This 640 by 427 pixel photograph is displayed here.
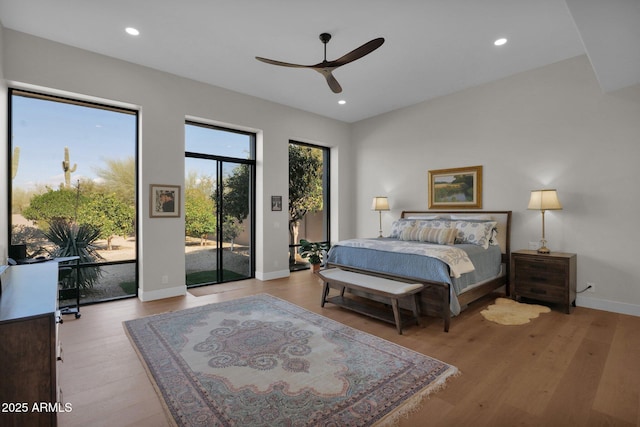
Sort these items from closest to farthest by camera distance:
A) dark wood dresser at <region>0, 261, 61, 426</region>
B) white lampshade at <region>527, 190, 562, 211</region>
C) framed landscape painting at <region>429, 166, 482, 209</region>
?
dark wood dresser at <region>0, 261, 61, 426</region>, white lampshade at <region>527, 190, 562, 211</region>, framed landscape painting at <region>429, 166, 482, 209</region>

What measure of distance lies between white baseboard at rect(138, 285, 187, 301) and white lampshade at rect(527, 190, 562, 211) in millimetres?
4991

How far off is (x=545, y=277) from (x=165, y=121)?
217 inches

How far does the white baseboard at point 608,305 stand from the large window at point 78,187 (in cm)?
607

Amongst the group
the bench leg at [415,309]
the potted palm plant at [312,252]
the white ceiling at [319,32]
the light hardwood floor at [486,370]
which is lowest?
the light hardwood floor at [486,370]

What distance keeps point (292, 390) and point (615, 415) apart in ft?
6.57

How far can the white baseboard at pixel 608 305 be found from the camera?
356 cm

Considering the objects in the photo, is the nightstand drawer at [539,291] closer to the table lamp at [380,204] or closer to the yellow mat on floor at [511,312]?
the yellow mat on floor at [511,312]

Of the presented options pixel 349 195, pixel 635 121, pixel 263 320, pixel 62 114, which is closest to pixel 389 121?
pixel 349 195

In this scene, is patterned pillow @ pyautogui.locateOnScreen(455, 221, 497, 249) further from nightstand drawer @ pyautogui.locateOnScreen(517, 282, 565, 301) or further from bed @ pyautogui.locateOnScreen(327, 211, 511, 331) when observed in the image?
nightstand drawer @ pyautogui.locateOnScreen(517, 282, 565, 301)

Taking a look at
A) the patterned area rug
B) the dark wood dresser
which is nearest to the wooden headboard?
the patterned area rug

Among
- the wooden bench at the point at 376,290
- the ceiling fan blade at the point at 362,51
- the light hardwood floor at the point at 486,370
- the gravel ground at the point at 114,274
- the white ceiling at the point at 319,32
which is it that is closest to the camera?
the light hardwood floor at the point at 486,370

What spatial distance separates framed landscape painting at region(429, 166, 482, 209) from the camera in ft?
16.1

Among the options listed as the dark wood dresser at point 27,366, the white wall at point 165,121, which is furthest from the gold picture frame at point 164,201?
the dark wood dresser at point 27,366

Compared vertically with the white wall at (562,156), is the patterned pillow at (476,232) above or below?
below
